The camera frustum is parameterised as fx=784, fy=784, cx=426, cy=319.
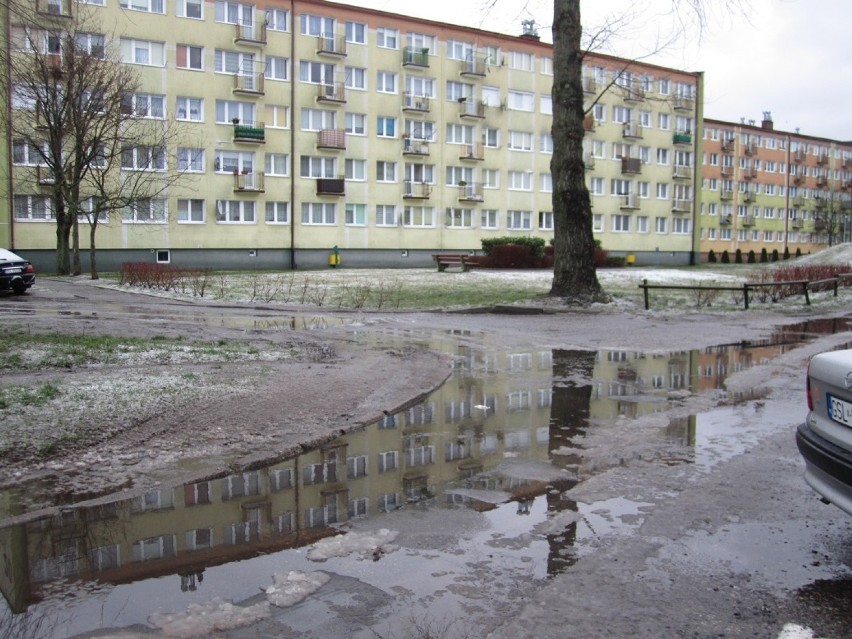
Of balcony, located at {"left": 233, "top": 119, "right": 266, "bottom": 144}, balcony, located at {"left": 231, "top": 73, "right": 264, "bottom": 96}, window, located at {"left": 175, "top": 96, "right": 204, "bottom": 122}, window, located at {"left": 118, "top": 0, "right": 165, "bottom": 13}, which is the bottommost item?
balcony, located at {"left": 233, "top": 119, "right": 266, "bottom": 144}

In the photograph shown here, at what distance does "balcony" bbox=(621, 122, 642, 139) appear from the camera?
65312 mm

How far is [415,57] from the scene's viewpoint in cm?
5319

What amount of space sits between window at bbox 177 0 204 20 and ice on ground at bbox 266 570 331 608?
47372 millimetres

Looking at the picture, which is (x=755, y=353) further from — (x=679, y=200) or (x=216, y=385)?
(x=679, y=200)

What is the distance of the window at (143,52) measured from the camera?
44188mm

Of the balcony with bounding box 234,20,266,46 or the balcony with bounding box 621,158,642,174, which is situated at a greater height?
the balcony with bounding box 234,20,266,46

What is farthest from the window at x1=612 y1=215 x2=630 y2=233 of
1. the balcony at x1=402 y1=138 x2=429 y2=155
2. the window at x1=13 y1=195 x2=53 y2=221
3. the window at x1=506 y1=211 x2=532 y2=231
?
the window at x1=13 y1=195 x2=53 y2=221

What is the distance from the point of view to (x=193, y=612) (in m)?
3.61

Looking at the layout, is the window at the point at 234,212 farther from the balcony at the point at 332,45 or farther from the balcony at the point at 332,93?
the balcony at the point at 332,45

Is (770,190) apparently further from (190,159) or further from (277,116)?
(190,159)

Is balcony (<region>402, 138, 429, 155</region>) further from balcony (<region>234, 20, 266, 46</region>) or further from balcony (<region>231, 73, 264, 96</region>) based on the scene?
balcony (<region>234, 20, 266, 46</region>)

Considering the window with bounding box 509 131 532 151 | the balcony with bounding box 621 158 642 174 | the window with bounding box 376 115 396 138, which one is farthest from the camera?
the balcony with bounding box 621 158 642 174

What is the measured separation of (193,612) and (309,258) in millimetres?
47429

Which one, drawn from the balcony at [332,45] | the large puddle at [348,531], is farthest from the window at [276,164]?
the large puddle at [348,531]
